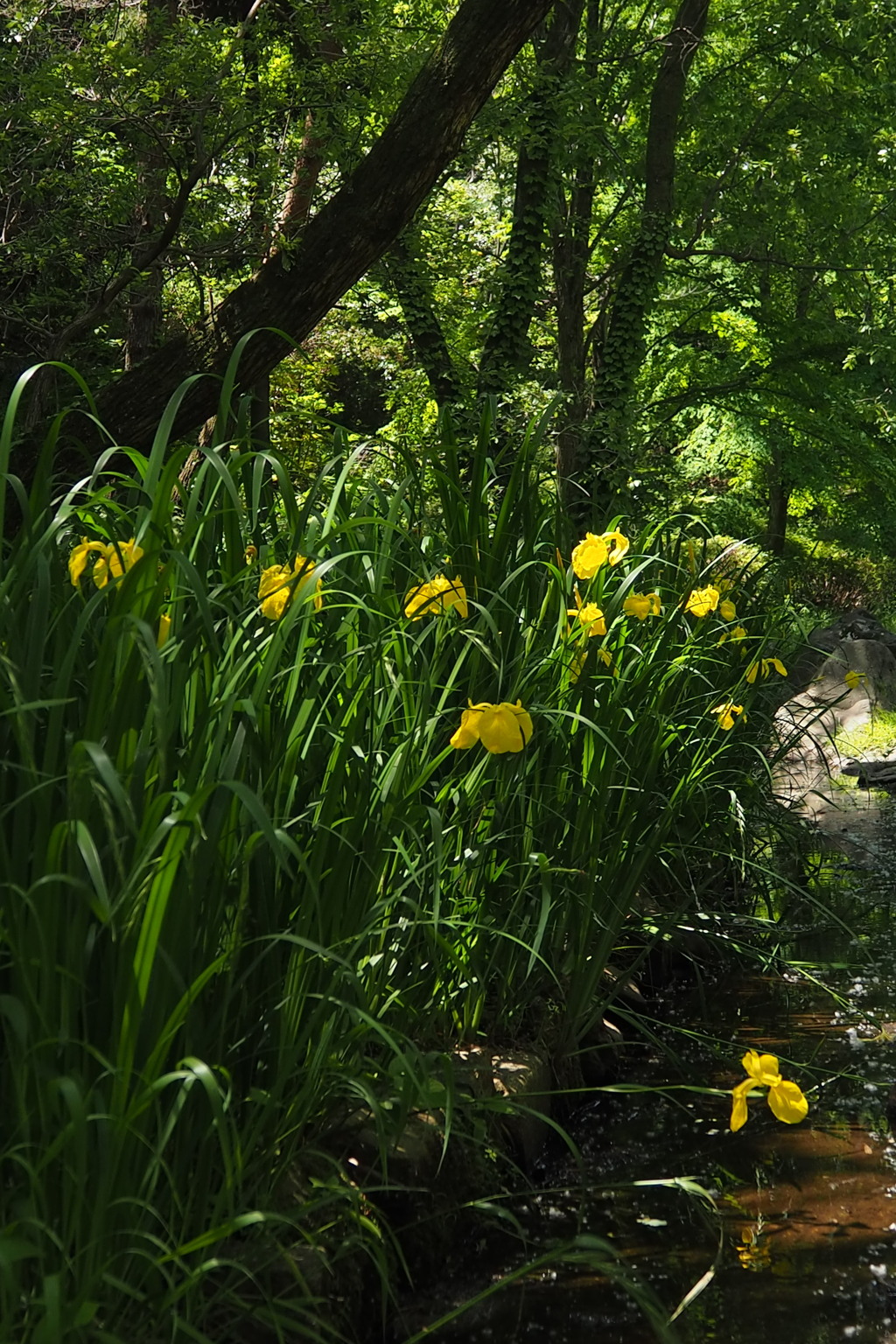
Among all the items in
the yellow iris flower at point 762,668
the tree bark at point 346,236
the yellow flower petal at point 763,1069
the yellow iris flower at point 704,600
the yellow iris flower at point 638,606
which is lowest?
the yellow flower petal at point 763,1069

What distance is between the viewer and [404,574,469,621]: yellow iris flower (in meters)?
1.99

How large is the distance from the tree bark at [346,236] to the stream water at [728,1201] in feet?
10.5

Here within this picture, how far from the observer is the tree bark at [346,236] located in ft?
16.3

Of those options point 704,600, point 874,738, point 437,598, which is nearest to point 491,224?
point 874,738

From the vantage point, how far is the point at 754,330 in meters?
12.8

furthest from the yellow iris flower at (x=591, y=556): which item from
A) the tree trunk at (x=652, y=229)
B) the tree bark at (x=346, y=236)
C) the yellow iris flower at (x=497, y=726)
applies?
the tree trunk at (x=652, y=229)

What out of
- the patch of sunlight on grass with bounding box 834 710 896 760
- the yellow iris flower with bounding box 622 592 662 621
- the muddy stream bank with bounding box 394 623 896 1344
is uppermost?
the yellow iris flower with bounding box 622 592 662 621

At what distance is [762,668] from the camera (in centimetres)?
329

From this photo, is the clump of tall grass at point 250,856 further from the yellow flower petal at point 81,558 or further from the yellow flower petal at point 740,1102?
the yellow flower petal at point 740,1102

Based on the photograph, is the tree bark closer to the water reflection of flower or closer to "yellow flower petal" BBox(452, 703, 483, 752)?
"yellow flower petal" BBox(452, 703, 483, 752)

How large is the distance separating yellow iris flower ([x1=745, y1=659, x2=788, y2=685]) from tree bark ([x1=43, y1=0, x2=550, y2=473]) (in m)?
2.48

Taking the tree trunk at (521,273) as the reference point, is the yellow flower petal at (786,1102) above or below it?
below

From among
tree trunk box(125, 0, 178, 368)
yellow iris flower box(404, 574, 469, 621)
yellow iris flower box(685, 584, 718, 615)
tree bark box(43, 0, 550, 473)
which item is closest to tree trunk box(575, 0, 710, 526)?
tree trunk box(125, 0, 178, 368)

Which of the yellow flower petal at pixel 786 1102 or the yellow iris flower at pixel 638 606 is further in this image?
the yellow iris flower at pixel 638 606
